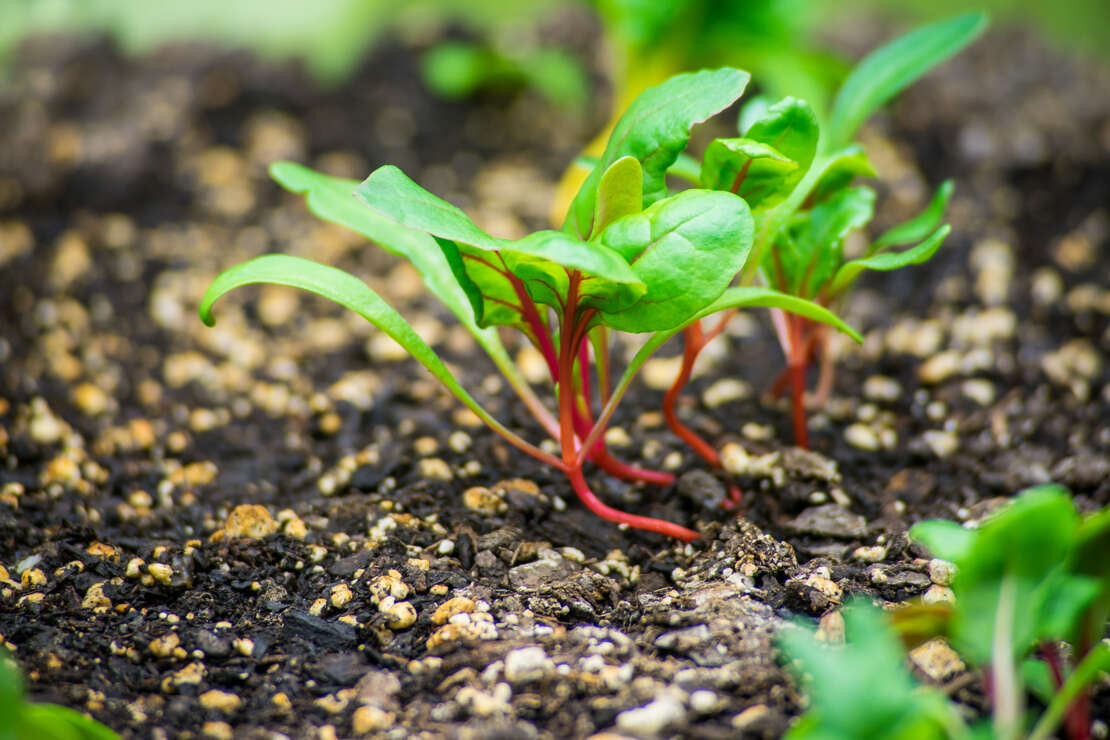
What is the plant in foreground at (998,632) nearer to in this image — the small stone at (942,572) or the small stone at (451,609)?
the small stone at (942,572)

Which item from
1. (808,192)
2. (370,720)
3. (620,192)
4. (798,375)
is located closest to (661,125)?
(620,192)

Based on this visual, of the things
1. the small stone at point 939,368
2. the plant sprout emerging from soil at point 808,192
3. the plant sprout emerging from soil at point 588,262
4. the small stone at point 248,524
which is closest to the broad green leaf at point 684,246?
the plant sprout emerging from soil at point 588,262

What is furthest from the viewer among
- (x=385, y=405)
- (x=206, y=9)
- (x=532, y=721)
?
(x=206, y=9)

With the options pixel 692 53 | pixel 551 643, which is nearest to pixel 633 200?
pixel 551 643

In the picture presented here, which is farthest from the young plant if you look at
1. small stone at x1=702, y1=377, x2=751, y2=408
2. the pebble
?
small stone at x1=702, y1=377, x2=751, y2=408

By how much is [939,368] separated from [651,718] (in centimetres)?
86

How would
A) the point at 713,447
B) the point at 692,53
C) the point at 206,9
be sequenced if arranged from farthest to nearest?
the point at 206,9, the point at 692,53, the point at 713,447

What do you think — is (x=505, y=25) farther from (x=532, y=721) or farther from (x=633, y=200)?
(x=532, y=721)

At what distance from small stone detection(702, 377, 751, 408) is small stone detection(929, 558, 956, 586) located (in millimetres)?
430

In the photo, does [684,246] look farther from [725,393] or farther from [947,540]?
[725,393]

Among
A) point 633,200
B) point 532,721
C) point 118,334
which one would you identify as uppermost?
point 118,334

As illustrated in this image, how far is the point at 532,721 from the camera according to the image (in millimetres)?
749

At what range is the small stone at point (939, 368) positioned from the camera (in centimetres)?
132

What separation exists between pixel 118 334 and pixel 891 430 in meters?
1.29
